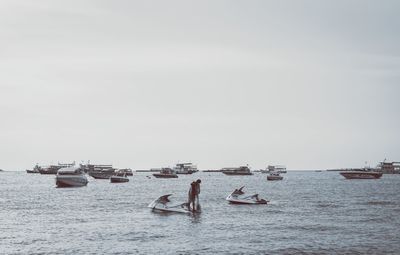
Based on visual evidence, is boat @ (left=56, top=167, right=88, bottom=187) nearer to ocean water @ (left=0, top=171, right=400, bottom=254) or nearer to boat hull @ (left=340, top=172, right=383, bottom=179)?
ocean water @ (left=0, top=171, right=400, bottom=254)

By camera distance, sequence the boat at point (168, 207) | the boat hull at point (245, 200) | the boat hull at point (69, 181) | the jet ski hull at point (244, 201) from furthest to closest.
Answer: the boat hull at point (69, 181)
the boat hull at point (245, 200)
the jet ski hull at point (244, 201)
the boat at point (168, 207)

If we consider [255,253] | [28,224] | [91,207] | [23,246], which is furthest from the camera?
[91,207]

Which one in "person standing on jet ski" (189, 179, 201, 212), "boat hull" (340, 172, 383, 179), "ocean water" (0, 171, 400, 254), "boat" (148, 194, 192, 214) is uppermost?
"boat hull" (340, 172, 383, 179)

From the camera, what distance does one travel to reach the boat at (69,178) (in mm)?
110438

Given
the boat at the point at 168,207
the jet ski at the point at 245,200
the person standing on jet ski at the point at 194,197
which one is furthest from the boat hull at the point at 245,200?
the person standing on jet ski at the point at 194,197

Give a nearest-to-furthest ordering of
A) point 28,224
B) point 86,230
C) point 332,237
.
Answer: point 332,237 < point 86,230 < point 28,224

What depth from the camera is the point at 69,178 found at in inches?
4358

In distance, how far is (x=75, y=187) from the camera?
11319 centimetres

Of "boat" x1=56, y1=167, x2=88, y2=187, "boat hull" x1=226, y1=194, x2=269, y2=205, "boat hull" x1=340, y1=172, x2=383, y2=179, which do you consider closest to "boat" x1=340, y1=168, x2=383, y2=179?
"boat hull" x1=340, y1=172, x2=383, y2=179

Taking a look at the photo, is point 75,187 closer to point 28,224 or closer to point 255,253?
point 28,224

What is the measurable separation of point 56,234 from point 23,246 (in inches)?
203

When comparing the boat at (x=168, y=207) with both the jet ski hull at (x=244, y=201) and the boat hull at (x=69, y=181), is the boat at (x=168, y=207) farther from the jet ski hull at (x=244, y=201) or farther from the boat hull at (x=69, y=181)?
the boat hull at (x=69, y=181)

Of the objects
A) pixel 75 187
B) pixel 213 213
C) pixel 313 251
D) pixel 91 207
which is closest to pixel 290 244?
pixel 313 251

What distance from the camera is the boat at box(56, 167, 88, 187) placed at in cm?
11044
